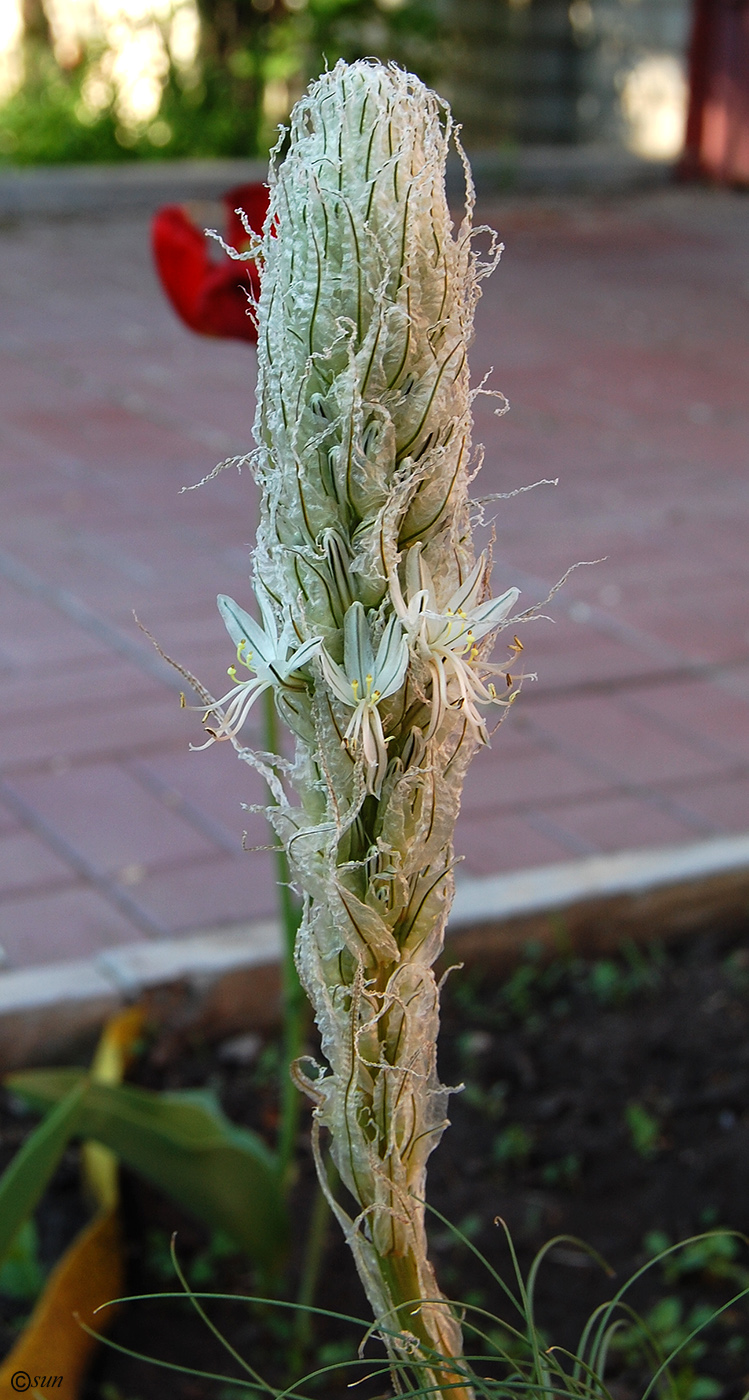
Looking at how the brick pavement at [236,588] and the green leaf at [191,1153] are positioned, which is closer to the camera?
the green leaf at [191,1153]

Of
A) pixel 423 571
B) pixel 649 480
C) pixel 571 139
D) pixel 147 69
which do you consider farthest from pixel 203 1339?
pixel 571 139

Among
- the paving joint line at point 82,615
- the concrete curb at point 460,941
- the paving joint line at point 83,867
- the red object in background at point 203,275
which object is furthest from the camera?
the paving joint line at point 82,615

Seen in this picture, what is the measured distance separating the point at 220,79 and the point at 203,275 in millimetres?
10544

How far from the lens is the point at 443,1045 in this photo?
2578mm

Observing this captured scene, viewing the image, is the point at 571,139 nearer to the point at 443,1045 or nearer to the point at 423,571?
the point at 443,1045

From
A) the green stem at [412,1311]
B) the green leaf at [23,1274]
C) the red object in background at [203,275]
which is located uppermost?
the red object in background at [203,275]

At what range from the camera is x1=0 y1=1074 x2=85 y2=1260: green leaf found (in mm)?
1554

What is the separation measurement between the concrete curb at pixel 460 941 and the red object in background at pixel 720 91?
972 cm

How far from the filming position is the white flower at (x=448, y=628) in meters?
0.83

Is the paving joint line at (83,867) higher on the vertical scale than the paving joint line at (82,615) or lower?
lower

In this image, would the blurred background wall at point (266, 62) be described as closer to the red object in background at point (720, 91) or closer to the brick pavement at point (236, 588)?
the red object in background at point (720, 91)

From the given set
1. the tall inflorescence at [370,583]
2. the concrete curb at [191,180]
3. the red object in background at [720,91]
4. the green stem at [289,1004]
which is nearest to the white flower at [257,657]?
the tall inflorescence at [370,583]

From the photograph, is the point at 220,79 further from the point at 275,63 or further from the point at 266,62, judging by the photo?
the point at 275,63

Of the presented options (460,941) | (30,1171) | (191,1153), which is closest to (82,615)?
(460,941)
